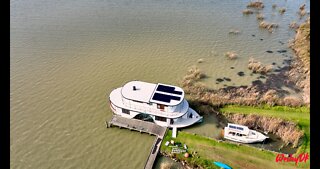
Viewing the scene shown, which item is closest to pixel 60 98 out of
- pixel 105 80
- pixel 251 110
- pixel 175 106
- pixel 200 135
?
pixel 105 80

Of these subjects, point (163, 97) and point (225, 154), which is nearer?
point (225, 154)

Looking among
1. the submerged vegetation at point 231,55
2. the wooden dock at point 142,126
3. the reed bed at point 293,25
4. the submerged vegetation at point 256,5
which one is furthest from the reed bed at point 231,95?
the submerged vegetation at point 256,5

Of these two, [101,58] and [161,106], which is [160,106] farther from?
[101,58]

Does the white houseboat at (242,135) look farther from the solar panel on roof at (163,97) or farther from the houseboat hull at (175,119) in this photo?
the solar panel on roof at (163,97)

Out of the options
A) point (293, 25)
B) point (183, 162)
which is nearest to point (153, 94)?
point (183, 162)

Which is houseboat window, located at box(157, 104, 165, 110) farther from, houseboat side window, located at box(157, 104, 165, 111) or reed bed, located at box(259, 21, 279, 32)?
reed bed, located at box(259, 21, 279, 32)
